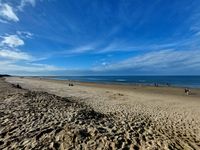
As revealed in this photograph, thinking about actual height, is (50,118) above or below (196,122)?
above

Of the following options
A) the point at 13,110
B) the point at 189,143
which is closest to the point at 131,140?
the point at 189,143

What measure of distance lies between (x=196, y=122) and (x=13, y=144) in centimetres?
1015

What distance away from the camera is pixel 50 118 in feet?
29.5

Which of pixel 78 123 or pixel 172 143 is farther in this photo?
pixel 78 123

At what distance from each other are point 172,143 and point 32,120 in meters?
6.20

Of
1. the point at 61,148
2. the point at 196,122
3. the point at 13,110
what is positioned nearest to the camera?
the point at 61,148

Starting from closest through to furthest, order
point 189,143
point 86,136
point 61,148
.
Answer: point 61,148, point 86,136, point 189,143

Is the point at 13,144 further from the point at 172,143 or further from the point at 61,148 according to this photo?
the point at 172,143

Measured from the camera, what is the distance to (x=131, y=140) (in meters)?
6.97

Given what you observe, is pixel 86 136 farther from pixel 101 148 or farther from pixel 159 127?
pixel 159 127

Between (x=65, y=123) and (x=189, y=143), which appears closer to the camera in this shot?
(x=189, y=143)

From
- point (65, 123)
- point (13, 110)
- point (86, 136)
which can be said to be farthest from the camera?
point (13, 110)

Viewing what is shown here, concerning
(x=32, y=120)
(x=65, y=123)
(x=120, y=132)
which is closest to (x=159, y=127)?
(x=120, y=132)

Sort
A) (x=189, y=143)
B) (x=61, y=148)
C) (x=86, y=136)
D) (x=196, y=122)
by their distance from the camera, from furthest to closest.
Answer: (x=196, y=122) → (x=189, y=143) → (x=86, y=136) → (x=61, y=148)
